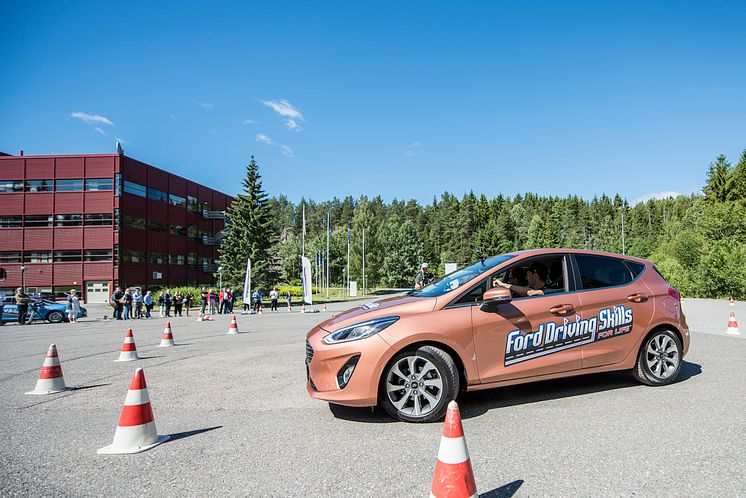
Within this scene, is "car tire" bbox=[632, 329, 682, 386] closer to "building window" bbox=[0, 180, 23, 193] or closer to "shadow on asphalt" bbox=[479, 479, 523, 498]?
"shadow on asphalt" bbox=[479, 479, 523, 498]

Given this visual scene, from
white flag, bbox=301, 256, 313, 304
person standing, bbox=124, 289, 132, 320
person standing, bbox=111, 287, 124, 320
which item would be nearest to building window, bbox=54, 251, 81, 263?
person standing, bbox=111, 287, 124, 320

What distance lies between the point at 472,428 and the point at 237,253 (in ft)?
134

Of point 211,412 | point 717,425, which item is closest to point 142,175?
point 211,412

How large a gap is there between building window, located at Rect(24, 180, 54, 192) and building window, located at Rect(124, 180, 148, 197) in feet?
22.9

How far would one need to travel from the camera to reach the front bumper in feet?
14.1

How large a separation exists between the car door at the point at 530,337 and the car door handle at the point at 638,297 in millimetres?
793

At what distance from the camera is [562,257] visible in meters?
5.47

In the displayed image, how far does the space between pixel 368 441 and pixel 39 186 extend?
2127 inches

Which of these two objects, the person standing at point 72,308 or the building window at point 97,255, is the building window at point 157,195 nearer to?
the building window at point 97,255

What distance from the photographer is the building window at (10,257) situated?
44.9m

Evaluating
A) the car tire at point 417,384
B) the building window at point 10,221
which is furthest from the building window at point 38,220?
the car tire at point 417,384

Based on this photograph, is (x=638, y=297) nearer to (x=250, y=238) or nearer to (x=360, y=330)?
(x=360, y=330)

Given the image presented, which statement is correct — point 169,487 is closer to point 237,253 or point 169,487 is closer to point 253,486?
point 253,486

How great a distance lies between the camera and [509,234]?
100 metres
